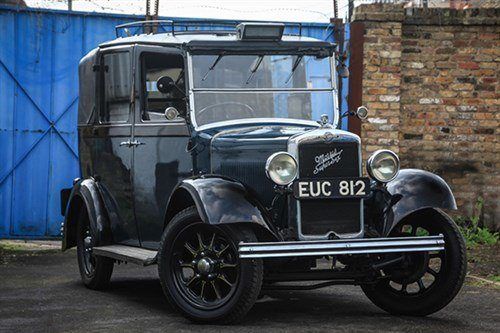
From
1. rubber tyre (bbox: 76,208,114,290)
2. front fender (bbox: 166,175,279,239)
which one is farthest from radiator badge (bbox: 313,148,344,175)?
rubber tyre (bbox: 76,208,114,290)

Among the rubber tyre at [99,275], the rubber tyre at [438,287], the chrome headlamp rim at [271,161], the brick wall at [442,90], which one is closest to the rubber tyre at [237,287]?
the chrome headlamp rim at [271,161]

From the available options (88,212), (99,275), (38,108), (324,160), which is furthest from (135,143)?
(38,108)

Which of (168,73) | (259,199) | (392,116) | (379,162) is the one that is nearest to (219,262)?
(259,199)

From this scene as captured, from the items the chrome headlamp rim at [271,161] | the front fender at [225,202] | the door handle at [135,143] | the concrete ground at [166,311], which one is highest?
the door handle at [135,143]

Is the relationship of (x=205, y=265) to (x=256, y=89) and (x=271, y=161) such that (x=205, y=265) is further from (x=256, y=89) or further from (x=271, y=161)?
(x=256, y=89)

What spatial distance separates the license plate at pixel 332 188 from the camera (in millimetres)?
7285

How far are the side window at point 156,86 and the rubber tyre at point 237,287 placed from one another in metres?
1.20

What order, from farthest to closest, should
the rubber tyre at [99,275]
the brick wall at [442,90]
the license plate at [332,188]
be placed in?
the brick wall at [442,90], the rubber tyre at [99,275], the license plate at [332,188]

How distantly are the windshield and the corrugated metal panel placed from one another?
18.8ft

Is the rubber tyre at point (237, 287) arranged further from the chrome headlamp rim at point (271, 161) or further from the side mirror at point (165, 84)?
the side mirror at point (165, 84)

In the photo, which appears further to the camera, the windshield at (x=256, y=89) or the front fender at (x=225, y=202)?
the windshield at (x=256, y=89)

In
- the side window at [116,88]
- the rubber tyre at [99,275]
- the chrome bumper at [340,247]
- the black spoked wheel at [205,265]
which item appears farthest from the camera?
the rubber tyre at [99,275]

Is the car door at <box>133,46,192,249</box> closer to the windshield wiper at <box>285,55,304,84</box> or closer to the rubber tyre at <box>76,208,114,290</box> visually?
the rubber tyre at <box>76,208,114,290</box>

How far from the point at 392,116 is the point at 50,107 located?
171 inches
